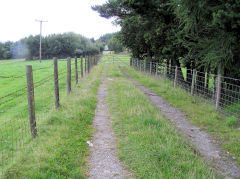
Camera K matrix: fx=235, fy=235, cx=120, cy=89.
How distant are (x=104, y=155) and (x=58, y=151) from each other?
87 cm

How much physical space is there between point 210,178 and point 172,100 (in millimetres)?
6366

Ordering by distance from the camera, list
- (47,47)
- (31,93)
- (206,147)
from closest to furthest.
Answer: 1. (31,93)
2. (206,147)
3. (47,47)

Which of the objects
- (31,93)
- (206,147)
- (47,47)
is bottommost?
(206,147)

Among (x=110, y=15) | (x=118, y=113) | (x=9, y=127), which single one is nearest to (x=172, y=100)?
(x=118, y=113)

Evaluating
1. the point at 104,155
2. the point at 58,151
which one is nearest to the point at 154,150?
the point at 104,155

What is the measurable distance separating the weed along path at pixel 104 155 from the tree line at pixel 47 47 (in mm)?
66566

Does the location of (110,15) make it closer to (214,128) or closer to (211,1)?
(211,1)

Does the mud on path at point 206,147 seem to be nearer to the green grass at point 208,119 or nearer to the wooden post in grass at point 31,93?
the green grass at point 208,119

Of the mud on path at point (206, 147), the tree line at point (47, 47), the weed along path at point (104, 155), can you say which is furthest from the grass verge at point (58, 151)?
A: the tree line at point (47, 47)

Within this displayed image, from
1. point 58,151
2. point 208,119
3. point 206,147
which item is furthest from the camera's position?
point 208,119

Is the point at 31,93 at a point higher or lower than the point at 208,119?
higher

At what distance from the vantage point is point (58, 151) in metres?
4.38

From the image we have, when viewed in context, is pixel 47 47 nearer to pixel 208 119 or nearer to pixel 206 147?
pixel 208 119

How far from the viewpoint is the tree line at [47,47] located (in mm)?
73125
